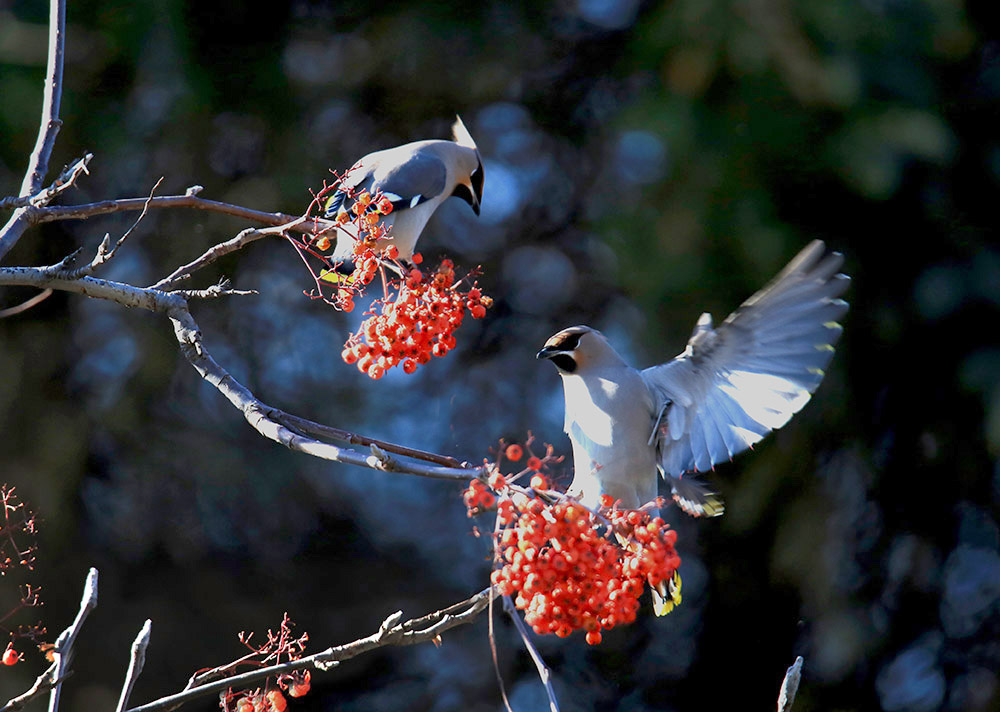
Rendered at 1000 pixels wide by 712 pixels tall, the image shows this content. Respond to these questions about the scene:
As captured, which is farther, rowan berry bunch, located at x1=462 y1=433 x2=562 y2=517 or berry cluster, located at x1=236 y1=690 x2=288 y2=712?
berry cluster, located at x1=236 y1=690 x2=288 y2=712

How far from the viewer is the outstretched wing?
170 centimetres

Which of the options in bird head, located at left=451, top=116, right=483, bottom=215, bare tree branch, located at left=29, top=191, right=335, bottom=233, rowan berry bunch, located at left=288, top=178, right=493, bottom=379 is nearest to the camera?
bare tree branch, located at left=29, top=191, right=335, bottom=233

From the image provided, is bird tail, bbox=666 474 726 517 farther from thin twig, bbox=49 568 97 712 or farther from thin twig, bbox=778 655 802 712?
thin twig, bbox=49 568 97 712

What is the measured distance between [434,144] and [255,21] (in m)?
1.14

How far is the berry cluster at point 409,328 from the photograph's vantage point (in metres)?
1.29

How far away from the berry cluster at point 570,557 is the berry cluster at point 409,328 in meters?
0.30

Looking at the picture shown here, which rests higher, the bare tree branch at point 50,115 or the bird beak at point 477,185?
the bare tree branch at point 50,115

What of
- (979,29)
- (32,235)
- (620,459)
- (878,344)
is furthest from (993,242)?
(32,235)

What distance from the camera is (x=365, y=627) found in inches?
136

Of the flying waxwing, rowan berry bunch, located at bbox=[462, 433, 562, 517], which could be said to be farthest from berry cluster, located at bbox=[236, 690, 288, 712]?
the flying waxwing

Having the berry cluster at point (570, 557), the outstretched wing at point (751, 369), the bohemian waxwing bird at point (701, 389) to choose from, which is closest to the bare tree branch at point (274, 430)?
the berry cluster at point (570, 557)

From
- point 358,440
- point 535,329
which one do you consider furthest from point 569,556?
point 535,329

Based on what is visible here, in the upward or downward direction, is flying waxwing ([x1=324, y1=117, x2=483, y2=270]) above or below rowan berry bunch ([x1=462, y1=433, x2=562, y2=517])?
below

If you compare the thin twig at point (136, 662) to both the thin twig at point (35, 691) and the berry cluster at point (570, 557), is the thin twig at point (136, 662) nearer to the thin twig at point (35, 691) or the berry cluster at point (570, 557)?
the thin twig at point (35, 691)
